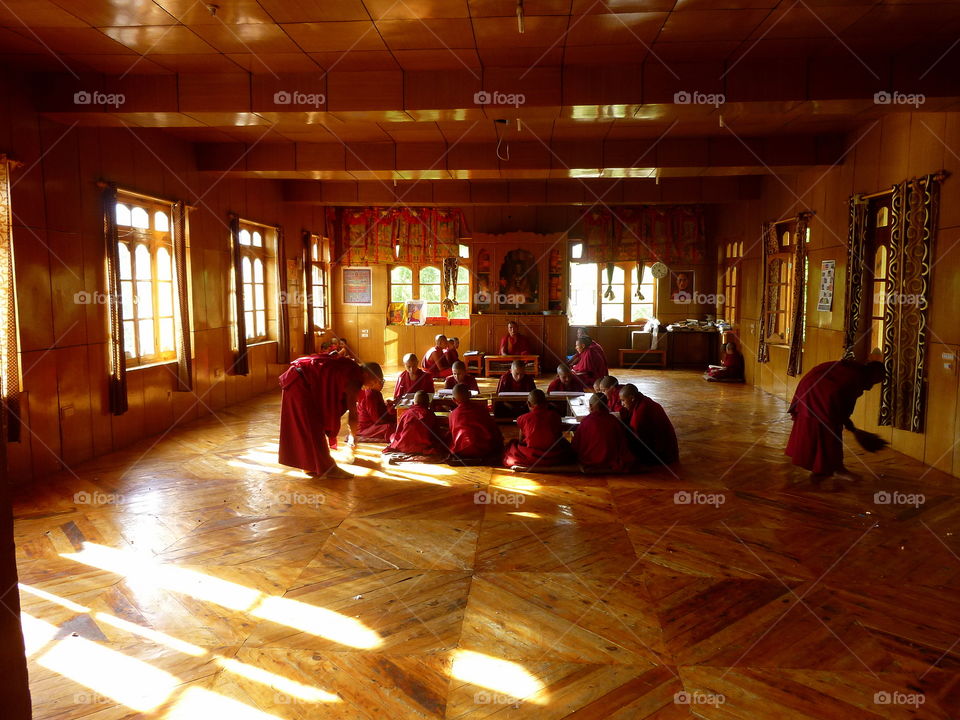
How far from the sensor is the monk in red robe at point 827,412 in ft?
18.3

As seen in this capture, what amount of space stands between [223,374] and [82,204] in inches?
127

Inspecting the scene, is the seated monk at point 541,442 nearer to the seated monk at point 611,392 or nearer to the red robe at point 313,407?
the seated monk at point 611,392

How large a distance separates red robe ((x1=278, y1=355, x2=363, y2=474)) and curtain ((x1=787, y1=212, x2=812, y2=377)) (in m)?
6.16

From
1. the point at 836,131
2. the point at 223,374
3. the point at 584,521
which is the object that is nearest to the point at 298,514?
the point at 584,521

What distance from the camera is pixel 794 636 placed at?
10.2 feet

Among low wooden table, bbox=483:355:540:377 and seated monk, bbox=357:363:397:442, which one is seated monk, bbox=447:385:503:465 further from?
low wooden table, bbox=483:355:540:377

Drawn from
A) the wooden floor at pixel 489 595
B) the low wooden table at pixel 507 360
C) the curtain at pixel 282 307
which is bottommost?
the wooden floor at pixel 489 595

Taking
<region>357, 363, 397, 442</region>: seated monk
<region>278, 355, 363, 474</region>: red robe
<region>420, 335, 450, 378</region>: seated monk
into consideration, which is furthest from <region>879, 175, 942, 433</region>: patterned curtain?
<region>420, 335, 450, 378</region>: seated monk

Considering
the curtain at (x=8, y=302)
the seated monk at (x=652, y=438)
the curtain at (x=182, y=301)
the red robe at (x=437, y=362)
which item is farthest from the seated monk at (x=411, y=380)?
the curtain at (x=8, y=302)

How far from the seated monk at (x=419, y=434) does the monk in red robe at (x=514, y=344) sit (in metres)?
5.51

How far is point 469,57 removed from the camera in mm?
5062

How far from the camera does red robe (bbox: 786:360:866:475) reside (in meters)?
5.58

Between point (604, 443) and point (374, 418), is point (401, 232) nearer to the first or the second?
point (374, 418)

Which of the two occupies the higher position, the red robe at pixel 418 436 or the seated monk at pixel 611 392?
the seated monk at pixel 611 392
